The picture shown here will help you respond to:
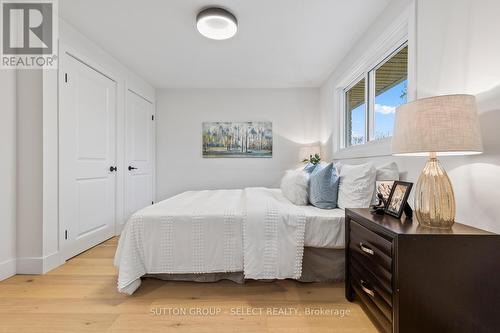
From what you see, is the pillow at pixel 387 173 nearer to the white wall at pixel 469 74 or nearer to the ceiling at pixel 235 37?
the white wall at pixel 469 74

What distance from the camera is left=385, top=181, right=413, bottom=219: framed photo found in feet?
4.30

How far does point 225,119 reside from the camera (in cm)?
421

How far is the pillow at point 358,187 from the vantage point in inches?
71.4

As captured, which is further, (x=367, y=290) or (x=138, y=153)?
(x=138, y=153)

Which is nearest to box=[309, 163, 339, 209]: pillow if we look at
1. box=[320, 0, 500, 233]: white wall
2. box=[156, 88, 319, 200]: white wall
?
box=[320, 0, 500, 233]: white wall

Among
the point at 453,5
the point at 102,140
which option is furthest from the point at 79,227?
the point at 453,5

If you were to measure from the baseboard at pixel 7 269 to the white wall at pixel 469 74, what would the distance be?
3258 mm

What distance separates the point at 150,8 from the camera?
206 cm

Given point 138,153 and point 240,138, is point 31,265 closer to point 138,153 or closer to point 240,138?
point 138,153

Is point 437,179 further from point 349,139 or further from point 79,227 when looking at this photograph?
point 79,227

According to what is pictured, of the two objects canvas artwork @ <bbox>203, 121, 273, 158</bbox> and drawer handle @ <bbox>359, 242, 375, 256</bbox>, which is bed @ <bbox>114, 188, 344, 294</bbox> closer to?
drawer handle @ <bbox>359, 242, 375, 256</bbox>

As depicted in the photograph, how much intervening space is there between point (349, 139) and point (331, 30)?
141 centimetres

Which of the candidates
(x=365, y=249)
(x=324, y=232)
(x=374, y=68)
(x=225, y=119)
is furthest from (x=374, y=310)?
(x=225, y=119)

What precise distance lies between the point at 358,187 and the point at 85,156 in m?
2.75
